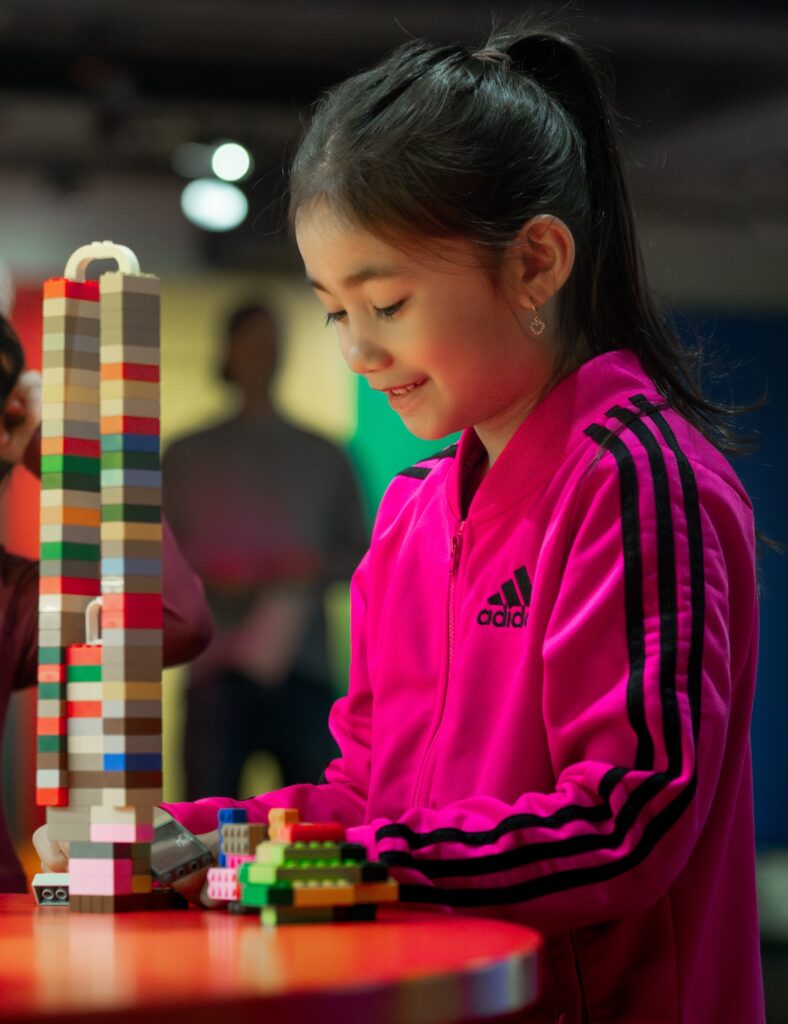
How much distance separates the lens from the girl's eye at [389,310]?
1267 mm

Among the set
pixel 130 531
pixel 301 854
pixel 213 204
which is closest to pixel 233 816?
pixel 301 854

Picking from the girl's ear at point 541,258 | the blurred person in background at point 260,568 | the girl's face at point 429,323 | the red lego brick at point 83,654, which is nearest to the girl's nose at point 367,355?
the girl's face at point 429,323

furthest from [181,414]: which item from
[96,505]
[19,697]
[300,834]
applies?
[300,834]

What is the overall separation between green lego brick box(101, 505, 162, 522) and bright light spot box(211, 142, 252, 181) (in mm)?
2228

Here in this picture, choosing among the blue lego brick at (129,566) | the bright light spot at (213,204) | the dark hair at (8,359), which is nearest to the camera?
the blue lego brick at (129,566)

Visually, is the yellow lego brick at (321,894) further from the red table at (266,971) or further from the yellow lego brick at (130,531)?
the yellow lego brick at (130,531)

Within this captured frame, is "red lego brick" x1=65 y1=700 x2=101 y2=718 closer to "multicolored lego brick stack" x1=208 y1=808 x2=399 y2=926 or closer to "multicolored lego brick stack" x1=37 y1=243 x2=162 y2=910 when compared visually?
"multicolored lego brick stack" x1=37 y1=243 x2=162 y2=910

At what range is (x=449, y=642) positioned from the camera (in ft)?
4.30

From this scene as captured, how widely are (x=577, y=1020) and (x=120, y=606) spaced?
0.45 meters

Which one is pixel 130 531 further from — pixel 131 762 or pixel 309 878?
pixel 309 878

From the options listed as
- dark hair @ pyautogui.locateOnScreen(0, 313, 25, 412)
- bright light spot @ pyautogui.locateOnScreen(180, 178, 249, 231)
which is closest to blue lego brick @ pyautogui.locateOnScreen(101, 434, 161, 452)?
dark hair @ pyautogui.locateOnScreen(0, 313, 25, 412)

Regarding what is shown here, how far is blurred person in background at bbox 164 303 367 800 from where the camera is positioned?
122 inches

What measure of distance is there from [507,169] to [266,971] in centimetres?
74

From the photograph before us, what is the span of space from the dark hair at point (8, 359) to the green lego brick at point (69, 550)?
6.49 feet
